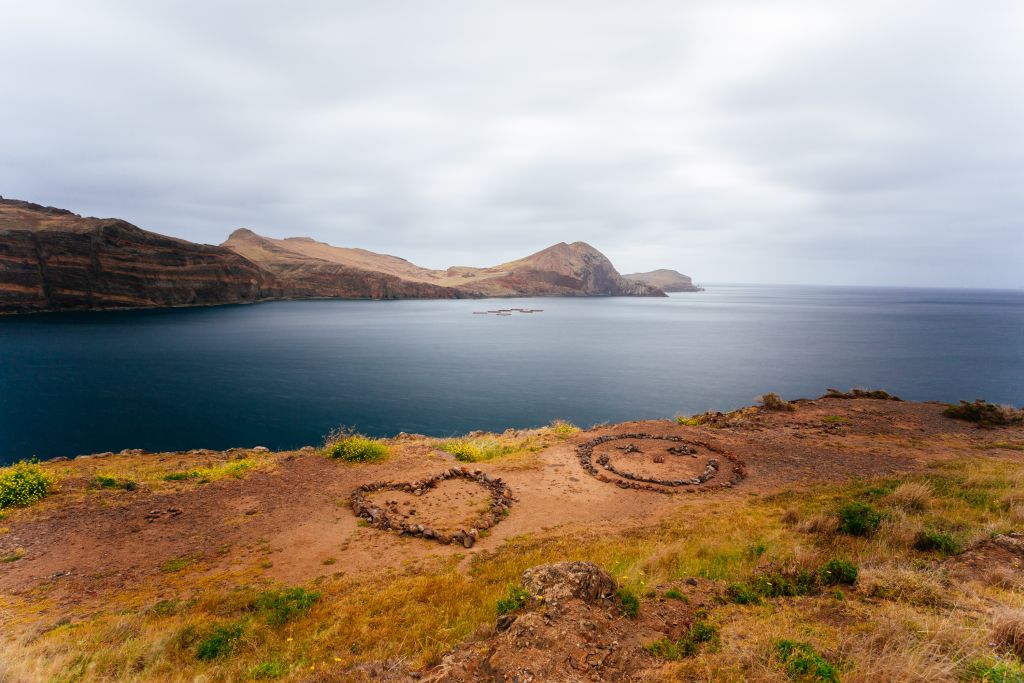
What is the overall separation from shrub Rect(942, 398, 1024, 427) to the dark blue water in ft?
57.4

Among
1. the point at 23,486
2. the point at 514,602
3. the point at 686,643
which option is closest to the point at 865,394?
the point at 686,643

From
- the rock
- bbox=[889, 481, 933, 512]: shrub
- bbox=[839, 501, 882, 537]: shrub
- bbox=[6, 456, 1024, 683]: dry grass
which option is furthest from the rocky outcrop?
bbox=[889, 481, 933, 512]: shrub

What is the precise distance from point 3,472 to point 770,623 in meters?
23.3

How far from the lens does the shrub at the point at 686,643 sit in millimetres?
6227

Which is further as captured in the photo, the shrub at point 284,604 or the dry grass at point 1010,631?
the shrub at point 284,604

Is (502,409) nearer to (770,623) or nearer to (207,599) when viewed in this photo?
(207,599)

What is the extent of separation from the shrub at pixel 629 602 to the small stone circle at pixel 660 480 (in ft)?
29.2

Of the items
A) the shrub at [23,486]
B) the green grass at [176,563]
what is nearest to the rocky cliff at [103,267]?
the shrub at [23,486]

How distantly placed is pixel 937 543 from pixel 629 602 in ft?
24.3

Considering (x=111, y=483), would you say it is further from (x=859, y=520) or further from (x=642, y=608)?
(x=859, y=520)

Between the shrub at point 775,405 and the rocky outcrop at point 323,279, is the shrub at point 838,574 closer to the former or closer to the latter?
the shrub at point 775,405

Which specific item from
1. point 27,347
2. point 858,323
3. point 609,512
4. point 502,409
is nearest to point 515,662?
point 609,512

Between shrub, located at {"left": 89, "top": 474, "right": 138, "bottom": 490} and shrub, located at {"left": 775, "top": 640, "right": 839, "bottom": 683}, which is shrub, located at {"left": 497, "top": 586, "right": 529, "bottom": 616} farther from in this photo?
shrub, located at {"left": 89, "top": 474, "right": 138, "bottom": 490}

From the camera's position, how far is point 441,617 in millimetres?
8531
